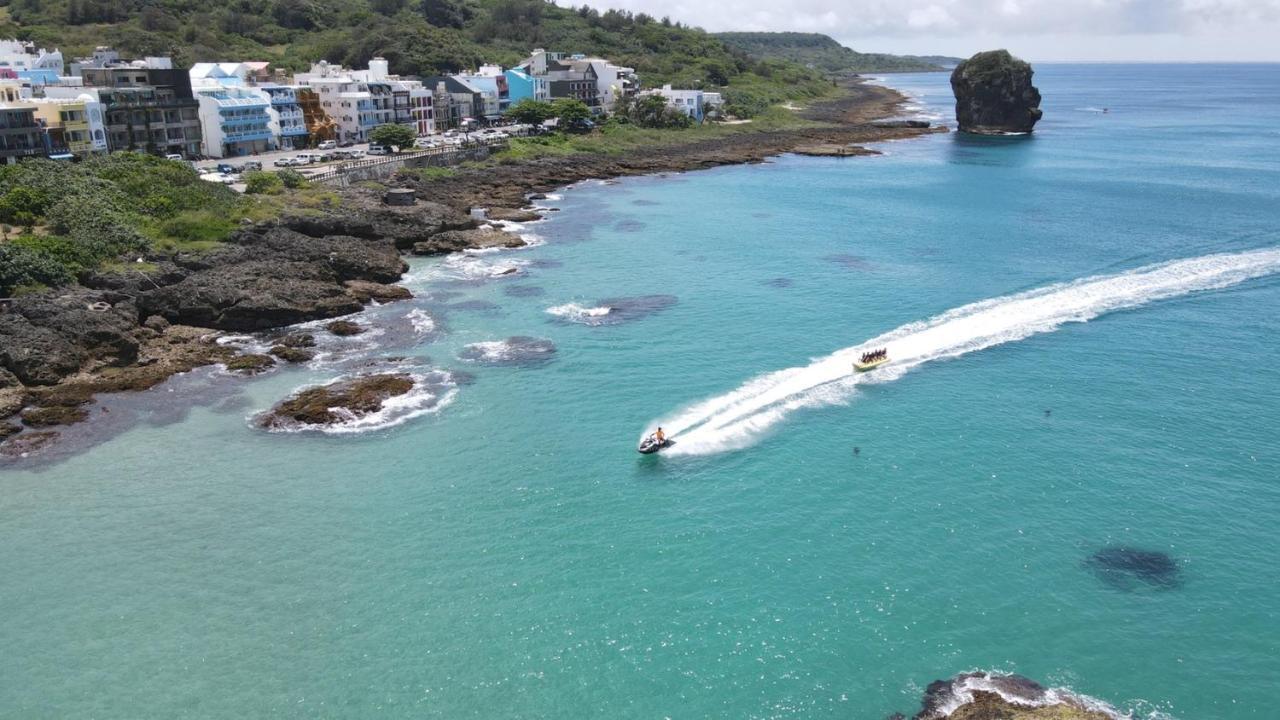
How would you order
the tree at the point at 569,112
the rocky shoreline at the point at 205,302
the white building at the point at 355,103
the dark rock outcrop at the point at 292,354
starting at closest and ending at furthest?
the rocky shoreline at the point at 205,302 → the dark rock outcrop at the point at 292,354 → the white building at the point at 355,103 → the tree at the point at 569,112

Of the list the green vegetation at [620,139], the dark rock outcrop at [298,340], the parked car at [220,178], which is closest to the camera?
the dark rock outcrop at [298,340]

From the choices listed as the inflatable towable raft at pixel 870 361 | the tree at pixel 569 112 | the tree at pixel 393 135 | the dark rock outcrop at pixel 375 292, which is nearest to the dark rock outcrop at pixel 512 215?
the tree at pixel 393 135

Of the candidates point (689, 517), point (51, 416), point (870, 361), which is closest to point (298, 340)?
point (51, 416)

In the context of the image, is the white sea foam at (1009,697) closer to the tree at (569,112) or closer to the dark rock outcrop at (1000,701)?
the dark rock outcrop at (1000,701)

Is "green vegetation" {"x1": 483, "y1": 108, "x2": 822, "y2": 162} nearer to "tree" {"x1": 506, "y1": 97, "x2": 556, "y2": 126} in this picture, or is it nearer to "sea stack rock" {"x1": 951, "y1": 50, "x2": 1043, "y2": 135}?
"tree" {"x1": 506, "y1": 97, "x2": 556, "y2": 126}

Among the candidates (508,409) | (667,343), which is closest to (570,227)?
(667,343)

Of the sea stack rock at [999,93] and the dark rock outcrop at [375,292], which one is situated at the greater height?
the sea stack rock at [999,93]

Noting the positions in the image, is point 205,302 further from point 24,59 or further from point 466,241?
point 24,59

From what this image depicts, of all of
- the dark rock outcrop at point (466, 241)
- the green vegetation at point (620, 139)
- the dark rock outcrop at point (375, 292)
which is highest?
the green vegetation at point (620, 139)
